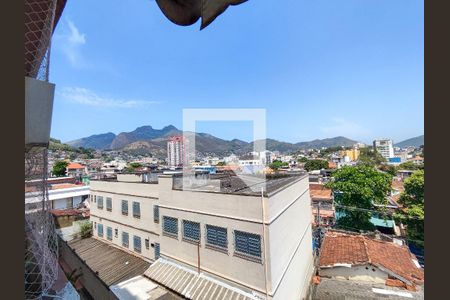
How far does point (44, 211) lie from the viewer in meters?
1.61

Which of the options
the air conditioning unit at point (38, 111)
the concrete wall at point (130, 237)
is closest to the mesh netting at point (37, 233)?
the air conditioning unit at point (38, 111)

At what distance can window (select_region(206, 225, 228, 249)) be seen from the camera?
23.3 feet

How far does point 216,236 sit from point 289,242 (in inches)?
102

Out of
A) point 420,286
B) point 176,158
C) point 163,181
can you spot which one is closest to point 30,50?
point 163,181

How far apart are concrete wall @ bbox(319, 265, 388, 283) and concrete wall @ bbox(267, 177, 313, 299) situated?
51.5 inches

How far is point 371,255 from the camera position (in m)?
10.9

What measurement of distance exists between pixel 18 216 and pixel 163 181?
27.8 ft

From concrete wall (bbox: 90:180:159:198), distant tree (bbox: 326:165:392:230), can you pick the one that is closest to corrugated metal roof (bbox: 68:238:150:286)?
concrete wall (bbox: 90:180:159:198)

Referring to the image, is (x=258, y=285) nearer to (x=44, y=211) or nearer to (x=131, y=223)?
(x=44, y=211)

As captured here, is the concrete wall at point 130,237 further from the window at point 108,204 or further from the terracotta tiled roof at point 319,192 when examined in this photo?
the terracotta tiled roof at point 319,192

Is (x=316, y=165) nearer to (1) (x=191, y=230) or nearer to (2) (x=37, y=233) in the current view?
(1) (x=191, y=230)

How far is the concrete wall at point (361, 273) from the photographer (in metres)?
10.2

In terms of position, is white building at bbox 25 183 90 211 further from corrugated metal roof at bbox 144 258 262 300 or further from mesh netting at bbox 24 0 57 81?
mesh netting at bbox 24 0 57 81

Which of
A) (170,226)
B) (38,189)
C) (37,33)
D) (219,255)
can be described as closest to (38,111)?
(37,33)
